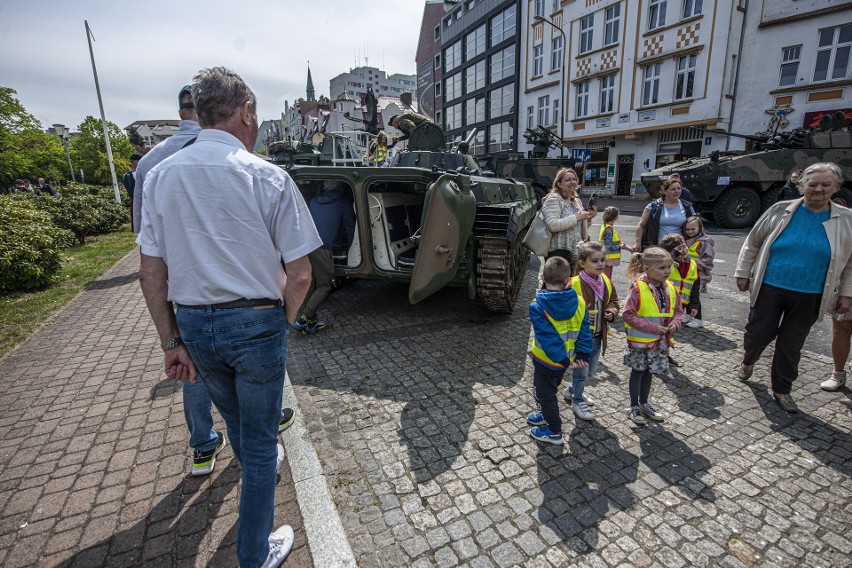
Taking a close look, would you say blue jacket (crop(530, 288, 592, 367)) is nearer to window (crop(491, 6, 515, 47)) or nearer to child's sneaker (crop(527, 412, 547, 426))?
child's sneaker (crop(527, 412, 547, 426))

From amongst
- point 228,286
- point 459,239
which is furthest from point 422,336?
point 228,286

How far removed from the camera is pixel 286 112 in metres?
111

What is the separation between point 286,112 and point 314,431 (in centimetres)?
12118

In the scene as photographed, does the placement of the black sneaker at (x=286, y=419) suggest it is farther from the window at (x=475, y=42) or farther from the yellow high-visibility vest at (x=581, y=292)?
the window at (x=475, y=42)

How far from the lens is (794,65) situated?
18.0 meters

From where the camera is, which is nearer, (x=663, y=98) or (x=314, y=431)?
(x=314, y=431)

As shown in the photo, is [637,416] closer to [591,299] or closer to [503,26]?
[591,299]

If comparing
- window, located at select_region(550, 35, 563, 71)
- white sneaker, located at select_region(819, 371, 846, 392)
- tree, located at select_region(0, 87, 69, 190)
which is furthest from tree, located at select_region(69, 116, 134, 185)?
white sneaker, located at select_region(819, 371, 846, 392)

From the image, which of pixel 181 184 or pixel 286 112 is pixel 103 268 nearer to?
pixel 181 184

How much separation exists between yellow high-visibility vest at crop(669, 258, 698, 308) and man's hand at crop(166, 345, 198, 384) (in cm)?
451

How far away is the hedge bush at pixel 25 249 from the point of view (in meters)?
6.76

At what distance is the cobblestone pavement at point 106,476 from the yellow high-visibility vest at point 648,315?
2.47 metres

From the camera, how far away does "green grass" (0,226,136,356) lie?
5.38 m

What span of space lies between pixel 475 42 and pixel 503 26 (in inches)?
184
